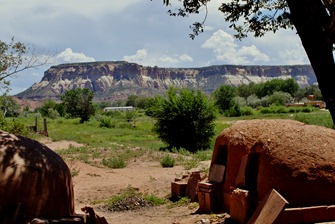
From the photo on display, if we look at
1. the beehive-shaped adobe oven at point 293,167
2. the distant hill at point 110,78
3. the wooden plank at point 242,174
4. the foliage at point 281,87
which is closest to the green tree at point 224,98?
the foliage at point 281,87

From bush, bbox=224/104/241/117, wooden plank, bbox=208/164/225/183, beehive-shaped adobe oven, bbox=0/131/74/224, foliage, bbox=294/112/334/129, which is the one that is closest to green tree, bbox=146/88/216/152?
foliage, bbox=294/112/334/129

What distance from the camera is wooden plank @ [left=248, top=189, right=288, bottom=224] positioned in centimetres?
668

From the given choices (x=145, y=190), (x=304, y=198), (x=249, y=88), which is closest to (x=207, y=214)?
(x=304, y=198)

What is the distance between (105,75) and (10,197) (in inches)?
7383

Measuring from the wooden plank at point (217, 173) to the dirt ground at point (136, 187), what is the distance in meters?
0.98

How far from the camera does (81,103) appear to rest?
66125 mm

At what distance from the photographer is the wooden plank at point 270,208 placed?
263 inches

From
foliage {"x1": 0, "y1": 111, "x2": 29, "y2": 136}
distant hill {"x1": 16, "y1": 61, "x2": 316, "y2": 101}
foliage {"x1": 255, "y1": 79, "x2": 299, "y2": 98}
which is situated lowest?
foliage {"x1": 0, "y1": 111, "x2": 29, "y2": 136}

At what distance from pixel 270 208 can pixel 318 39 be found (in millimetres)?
2889

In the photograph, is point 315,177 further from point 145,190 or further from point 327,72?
point 145,190

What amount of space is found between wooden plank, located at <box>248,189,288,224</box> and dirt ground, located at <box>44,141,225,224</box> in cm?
214

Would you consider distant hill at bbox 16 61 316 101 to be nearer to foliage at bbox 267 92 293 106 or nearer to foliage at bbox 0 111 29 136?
foliage at bbox 267 92 293 106

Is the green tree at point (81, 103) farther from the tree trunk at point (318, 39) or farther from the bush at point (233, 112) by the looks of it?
the tree trunk at point (318, 39)

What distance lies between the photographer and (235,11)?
30.5 feet
